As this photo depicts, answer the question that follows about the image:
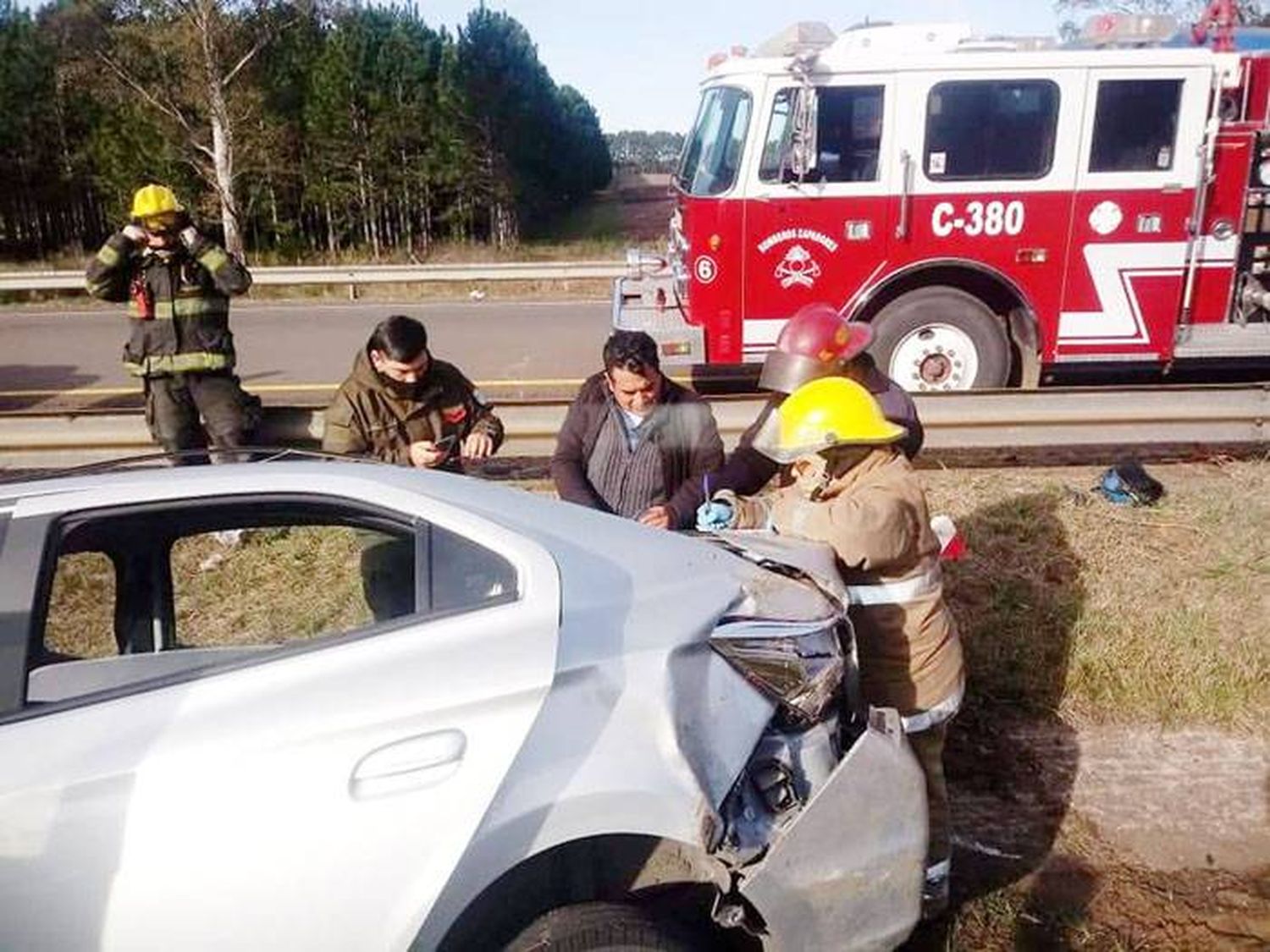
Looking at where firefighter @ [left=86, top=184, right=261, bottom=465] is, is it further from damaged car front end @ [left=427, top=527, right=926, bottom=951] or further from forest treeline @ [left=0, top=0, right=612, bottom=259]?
forest treeline @ [left=0, top=0, right=612, bottom=259]

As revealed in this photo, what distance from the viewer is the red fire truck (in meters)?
6.77

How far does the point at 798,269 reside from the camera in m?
7.00

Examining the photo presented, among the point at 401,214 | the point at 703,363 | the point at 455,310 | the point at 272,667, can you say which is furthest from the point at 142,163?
the point at 272,667

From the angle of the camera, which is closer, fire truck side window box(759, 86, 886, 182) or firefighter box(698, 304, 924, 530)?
firefighter box(698, 304, 924, 530)

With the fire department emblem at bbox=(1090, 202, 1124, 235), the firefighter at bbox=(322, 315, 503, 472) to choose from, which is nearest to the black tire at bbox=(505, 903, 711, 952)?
the firefighter at bbox=(322, 315, 503, 472)

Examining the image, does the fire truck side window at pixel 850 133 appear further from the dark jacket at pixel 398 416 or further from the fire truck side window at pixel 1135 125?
the dark jacket at pixel 398 416

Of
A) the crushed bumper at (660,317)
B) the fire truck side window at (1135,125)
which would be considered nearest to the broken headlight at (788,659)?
the crushed bumper at (660,317)

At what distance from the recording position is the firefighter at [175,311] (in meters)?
4.49

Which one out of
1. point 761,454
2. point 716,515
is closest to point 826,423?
point 716,515

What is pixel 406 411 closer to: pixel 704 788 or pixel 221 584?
pixel 221 584

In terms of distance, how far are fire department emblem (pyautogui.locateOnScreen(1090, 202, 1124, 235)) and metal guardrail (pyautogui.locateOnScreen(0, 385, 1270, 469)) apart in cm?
201

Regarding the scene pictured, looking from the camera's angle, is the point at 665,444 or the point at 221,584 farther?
the point at 665,444

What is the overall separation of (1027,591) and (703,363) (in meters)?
3.23

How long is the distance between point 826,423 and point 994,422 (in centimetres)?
283
